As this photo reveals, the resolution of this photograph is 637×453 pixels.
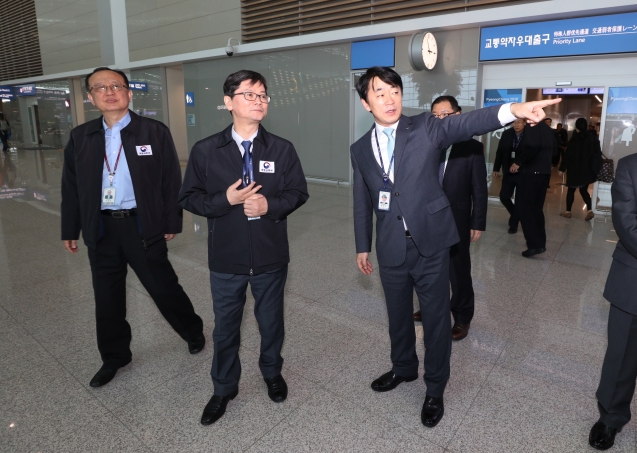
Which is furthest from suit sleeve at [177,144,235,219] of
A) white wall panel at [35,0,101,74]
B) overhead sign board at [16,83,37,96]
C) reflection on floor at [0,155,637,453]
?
overhead sign board at [16,83,37,96]

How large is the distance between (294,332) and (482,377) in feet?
4.48

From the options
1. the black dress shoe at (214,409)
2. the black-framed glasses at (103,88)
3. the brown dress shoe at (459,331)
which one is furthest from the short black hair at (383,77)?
the brown dress shoe at (459,331)

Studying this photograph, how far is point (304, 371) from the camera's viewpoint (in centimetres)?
289

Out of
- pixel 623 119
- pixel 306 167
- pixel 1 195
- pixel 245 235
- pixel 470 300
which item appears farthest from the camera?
pixel 306 167

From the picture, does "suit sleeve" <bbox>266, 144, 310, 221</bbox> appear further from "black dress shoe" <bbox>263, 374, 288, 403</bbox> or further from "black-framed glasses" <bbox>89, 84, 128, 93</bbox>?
"black-framed glasses" <bbox>89, 84, 128, 93</bbox>

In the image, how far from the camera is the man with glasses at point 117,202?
2607 millimetres

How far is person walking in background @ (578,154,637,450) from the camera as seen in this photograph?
194 cm

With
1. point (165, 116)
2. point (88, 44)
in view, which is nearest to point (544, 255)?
point (165, 116)

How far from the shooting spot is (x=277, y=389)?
2.58 meters

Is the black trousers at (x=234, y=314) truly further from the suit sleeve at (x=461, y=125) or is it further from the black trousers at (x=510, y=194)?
the black trousers at (x=510, y=194)

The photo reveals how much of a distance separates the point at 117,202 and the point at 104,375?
3.50ft

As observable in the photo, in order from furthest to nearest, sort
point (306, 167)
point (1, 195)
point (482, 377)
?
point (306, 167), point (1, 195), point (482, 377)

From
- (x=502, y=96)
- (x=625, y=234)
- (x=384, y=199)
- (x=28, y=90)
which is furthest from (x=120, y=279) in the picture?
(x=28, y=90)

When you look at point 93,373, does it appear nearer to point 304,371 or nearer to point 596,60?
point 304,371
